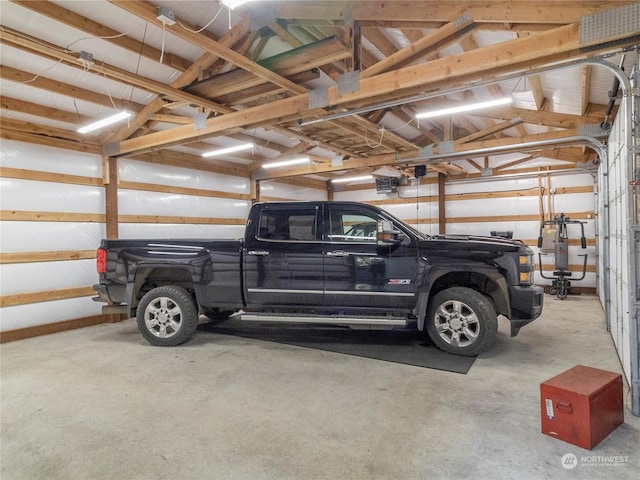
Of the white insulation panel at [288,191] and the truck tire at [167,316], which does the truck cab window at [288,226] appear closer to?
the truck tire at [167,316]

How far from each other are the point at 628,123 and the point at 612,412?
223cm

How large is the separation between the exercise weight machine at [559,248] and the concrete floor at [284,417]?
13.7 ft

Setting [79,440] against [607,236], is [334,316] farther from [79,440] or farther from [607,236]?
[607,236]

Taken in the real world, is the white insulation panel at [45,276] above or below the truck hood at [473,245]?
below

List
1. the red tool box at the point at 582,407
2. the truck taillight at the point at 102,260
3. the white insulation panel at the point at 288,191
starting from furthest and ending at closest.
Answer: the white insulation panel at the point at 288,191, the truck taillight at the point at 102,260, the red tool box at the point at 582,407

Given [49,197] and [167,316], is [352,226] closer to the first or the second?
[167,316]

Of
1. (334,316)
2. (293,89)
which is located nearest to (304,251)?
(334,316)

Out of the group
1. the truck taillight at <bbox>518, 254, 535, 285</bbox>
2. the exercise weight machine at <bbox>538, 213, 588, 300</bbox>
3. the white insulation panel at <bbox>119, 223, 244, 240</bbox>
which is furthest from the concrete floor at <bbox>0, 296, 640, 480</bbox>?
the exercise weight machine at <bbox>538, 213, 588, 300</bbox>

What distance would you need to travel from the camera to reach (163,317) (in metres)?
5.07

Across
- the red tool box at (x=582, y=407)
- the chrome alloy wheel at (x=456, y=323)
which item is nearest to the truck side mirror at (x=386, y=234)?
the chrome alloy wheel at (x=456, y=323)

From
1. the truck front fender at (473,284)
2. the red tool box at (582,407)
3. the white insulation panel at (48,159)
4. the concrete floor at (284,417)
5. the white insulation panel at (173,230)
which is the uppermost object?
the white insulation panel at (48,159)

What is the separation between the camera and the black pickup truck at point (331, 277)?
4387 mm

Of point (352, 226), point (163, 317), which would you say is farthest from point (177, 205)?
point (352, 226)

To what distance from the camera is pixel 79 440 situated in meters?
2.73
